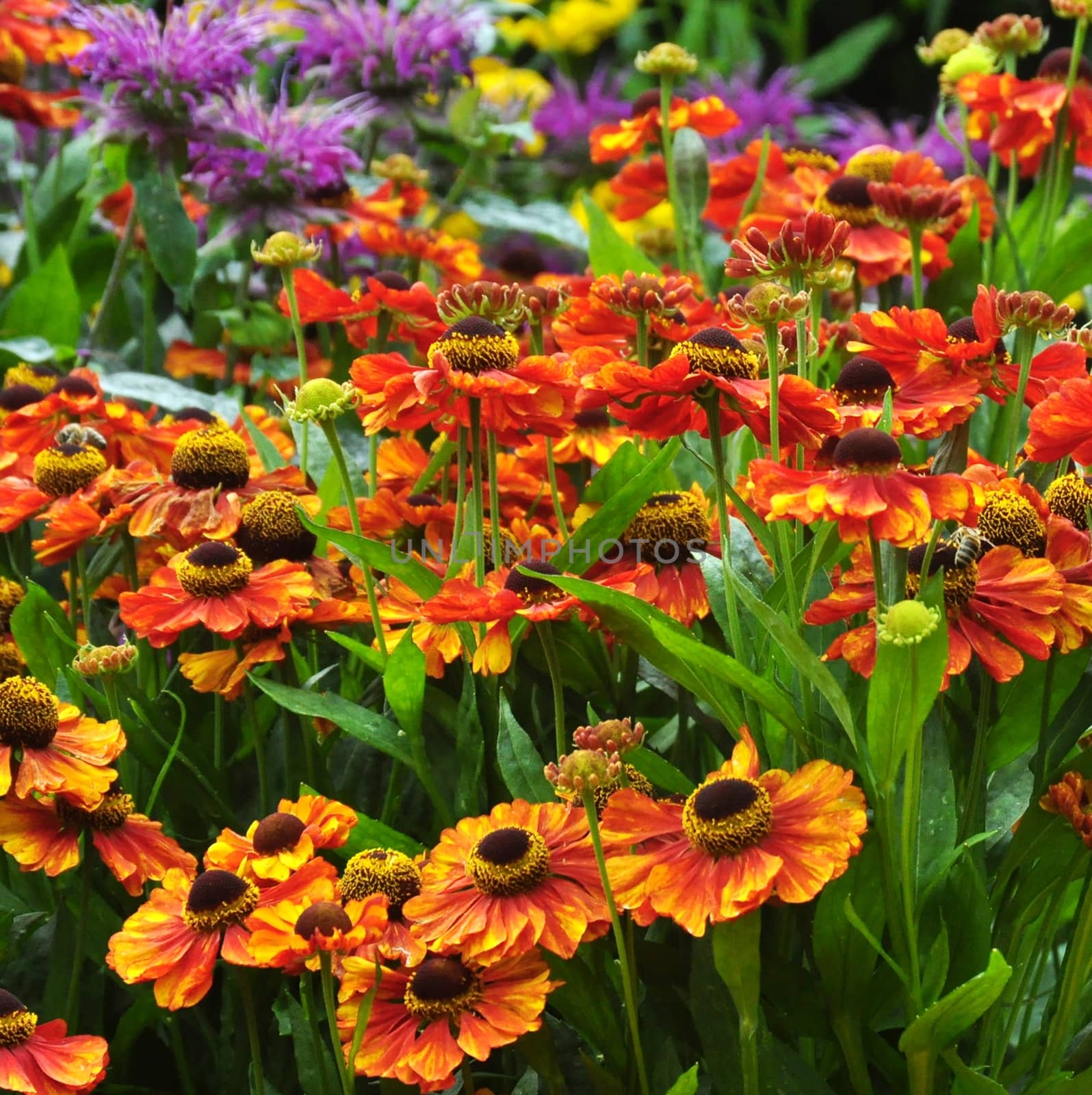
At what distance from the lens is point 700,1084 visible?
2.39 ft

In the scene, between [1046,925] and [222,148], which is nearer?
[1046,925]

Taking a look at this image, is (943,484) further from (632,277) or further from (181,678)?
(181,678)

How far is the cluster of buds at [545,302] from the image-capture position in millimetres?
936

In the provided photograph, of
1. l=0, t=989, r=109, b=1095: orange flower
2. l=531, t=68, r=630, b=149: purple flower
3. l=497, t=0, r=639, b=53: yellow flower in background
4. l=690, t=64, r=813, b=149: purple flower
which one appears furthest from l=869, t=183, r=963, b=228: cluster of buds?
l=497, t=0, r=639, b=53: yellow flower in background

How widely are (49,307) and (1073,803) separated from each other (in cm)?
111

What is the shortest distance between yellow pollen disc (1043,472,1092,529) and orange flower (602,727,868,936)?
0.73ft

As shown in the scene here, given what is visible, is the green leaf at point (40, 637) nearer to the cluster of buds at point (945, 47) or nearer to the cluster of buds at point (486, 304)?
the cluster of buds at point (486, 304)

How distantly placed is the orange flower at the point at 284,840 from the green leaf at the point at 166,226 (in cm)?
67

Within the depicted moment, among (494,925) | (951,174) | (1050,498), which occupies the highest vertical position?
(1050,498)

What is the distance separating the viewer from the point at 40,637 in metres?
0.89

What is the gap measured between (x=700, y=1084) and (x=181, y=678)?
1.39 feet

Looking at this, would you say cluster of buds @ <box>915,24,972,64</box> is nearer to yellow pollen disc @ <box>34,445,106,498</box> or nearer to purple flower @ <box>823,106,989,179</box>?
purple flower @ <box>823,106,989,179</box>

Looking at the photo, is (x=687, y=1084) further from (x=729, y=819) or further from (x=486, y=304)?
(x=486, y=304)

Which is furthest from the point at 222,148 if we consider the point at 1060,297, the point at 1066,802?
the point at 1066,802
